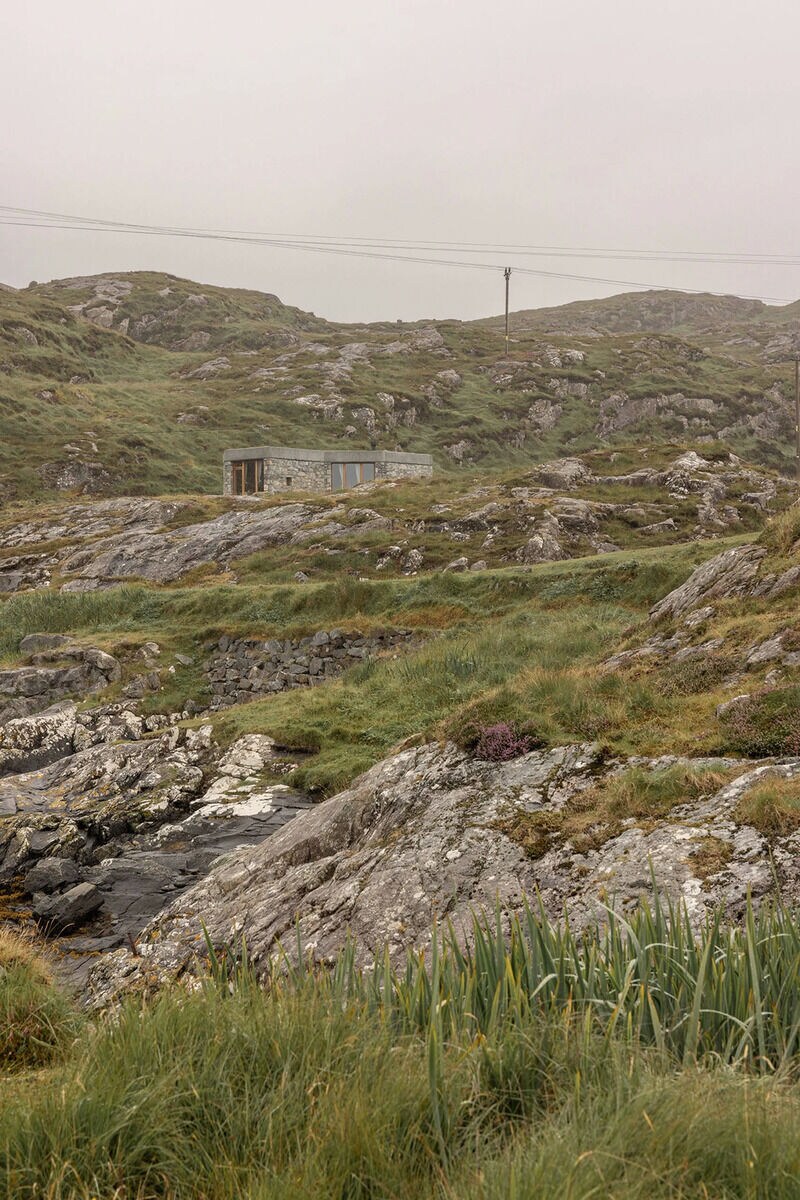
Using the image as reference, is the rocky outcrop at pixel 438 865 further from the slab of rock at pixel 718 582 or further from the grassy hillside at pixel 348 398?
the grassy hillside at pixel 348 398

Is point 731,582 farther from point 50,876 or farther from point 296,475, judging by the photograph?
point 296,475

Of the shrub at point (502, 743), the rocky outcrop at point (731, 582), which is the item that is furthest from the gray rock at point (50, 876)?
the rocky outcrop at point (731, 582)

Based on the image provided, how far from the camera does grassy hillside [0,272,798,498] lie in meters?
70.9

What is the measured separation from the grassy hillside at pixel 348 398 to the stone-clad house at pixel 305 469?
1094 cm

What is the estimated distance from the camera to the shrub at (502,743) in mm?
10359

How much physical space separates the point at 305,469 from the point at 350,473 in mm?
3221

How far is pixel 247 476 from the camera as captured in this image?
2247 inches

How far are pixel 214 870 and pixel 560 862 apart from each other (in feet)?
22.7

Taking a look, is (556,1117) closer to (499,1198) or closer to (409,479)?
(499,1198)

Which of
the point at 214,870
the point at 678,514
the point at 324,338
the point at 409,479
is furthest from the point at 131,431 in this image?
the point at 214,870

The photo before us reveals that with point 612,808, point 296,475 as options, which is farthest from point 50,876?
point 296,475

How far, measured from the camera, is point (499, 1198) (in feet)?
8.84

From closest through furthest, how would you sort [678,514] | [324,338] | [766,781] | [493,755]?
[766,781] < [493,755] < [678,514] < [324,338]

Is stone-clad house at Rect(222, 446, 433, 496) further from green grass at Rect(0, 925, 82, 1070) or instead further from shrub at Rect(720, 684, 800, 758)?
green grass at Rect(0, 925, 82, 1070)
